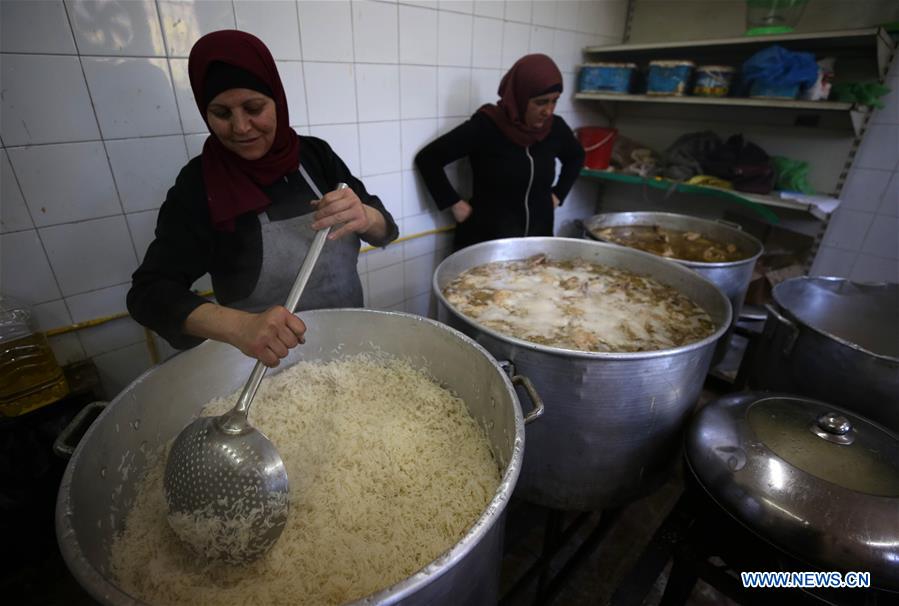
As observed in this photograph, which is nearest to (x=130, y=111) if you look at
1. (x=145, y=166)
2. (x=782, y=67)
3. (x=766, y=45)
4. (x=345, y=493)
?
(x=145, y=166)

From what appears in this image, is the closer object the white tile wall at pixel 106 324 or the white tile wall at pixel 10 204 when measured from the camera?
the white tile wall at pixel 10 204

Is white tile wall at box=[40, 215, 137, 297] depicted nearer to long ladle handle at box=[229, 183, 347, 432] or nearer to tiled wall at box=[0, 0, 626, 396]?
tiled wall at box=[0, 0, 626, 396]

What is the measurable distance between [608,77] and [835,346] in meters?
2.87

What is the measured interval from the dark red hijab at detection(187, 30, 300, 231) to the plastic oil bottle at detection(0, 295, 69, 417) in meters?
0.99

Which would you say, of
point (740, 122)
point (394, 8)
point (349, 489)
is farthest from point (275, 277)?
point (740, 122)

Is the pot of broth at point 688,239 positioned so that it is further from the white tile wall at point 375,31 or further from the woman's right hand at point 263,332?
the woman's right hand at point 263,332

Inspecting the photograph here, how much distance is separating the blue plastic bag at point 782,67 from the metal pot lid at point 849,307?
1.49 metres

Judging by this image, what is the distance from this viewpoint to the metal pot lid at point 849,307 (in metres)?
2.02

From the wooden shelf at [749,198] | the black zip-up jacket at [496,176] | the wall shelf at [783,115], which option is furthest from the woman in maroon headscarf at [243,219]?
the wall shelf at [783,115]

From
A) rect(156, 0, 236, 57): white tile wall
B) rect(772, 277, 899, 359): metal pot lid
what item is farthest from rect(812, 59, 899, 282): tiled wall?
rect(156, 0, 236, 57): white tile wall

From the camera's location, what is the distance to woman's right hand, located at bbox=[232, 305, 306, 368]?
100 cm

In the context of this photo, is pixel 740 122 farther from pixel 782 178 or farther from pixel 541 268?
pixel 541 268

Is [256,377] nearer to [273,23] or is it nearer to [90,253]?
[90,253]

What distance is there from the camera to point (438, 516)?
1002 millimetres
